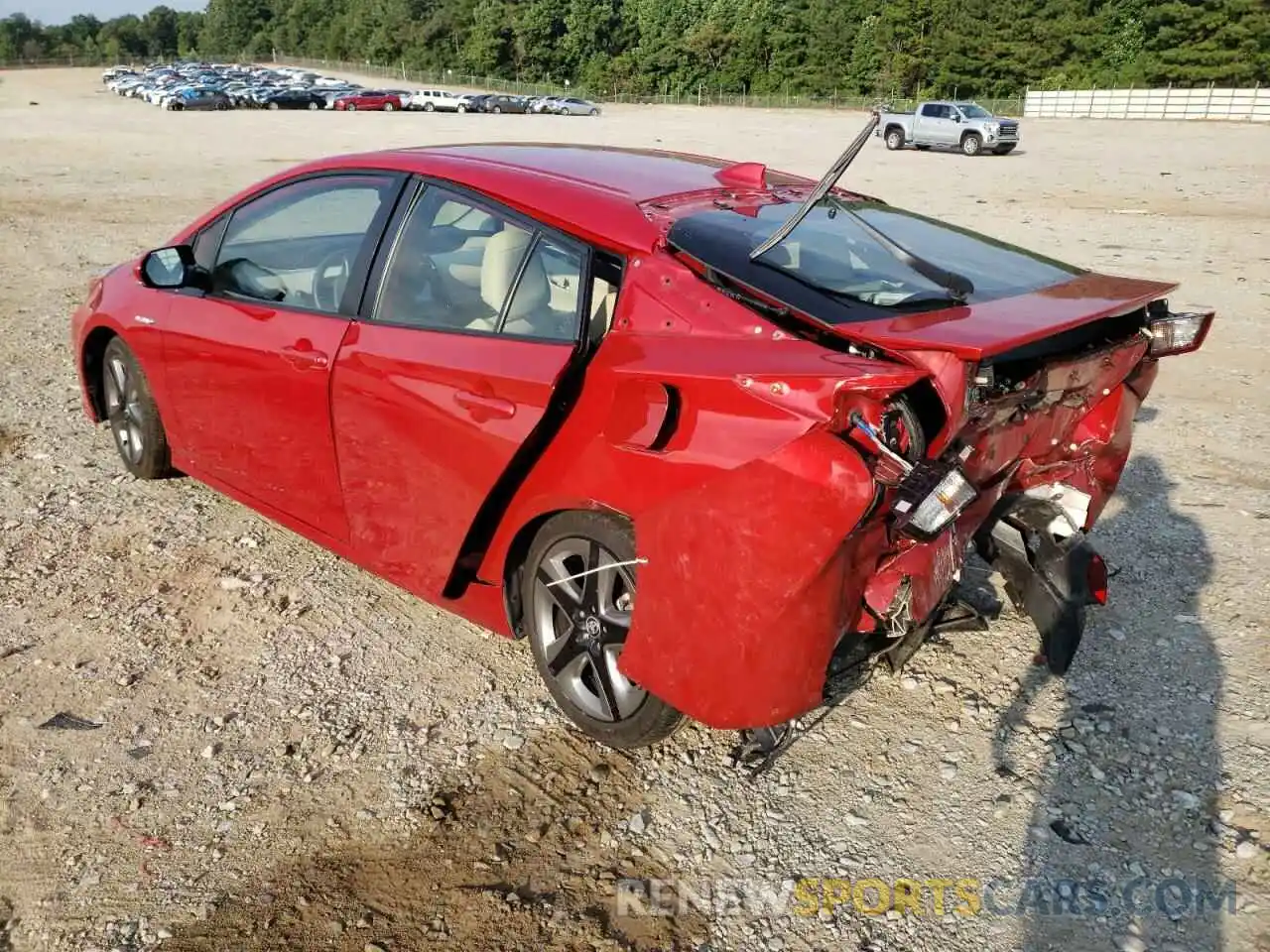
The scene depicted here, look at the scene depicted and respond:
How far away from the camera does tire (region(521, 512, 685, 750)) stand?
9.94 ft

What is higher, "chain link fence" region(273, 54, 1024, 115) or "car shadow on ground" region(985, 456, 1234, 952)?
"chain link fence" region(273, 54, 1024, 115)

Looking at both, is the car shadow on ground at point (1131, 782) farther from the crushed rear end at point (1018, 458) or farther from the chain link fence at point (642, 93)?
the chain link fence at point (642, 93)

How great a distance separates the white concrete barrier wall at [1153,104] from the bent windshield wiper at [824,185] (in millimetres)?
53776

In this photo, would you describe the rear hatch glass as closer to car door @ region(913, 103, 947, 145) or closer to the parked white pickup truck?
the parked white pickup truck

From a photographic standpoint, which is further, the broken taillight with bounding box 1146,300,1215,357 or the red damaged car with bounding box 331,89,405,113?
the red damaged car with bounding box 331,89,405,113

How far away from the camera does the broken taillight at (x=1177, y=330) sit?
3.23 meters

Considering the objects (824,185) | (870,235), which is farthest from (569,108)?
(824,185)

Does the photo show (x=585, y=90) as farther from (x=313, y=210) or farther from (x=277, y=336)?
(x=277, y=336)

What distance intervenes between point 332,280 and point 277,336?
1.00 feet

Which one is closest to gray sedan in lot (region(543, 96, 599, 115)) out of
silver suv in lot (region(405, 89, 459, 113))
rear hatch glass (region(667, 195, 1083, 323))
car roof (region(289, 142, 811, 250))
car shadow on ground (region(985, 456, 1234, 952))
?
silver suv in lot (region(405, 89, 459, 113))

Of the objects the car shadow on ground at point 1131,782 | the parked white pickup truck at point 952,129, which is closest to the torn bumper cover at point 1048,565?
the car shadow on ground at point 1131,782

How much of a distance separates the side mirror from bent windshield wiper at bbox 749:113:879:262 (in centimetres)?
256

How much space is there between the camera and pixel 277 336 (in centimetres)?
384

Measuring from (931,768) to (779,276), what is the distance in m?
1.56
